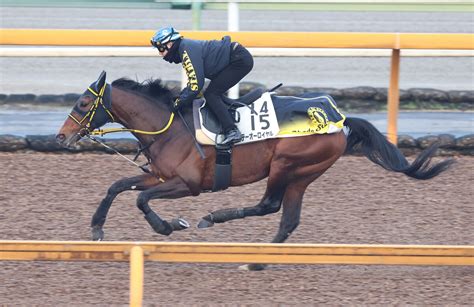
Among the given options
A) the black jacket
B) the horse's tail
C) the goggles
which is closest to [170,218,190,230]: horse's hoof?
the black jacket

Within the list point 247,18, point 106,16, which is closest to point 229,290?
point 247,18

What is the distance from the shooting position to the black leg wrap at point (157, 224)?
26.7ft

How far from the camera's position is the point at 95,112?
27.2 feet

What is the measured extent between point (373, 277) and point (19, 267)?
8.63ft

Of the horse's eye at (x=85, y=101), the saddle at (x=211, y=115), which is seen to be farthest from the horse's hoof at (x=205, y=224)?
the horse's eye at (x=85, y=101)

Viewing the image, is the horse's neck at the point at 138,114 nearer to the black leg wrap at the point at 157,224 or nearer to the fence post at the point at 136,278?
the black leg wrap at the point at 157,224

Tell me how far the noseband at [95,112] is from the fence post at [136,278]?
222cm

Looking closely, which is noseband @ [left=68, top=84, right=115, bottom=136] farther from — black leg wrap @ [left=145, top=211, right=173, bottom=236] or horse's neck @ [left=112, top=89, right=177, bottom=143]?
black leg wrap @ [left=145, top=211, right=173, bottom=236]

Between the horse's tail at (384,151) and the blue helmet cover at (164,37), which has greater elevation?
the blue helmet cover at (164,37)

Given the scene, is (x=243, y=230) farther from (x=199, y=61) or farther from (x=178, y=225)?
(x=199, y=61)

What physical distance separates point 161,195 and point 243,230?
1177mm

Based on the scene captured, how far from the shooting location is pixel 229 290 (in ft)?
24.3

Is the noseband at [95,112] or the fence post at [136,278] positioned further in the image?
the noseband at [95,112]

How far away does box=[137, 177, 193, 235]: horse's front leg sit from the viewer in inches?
319
